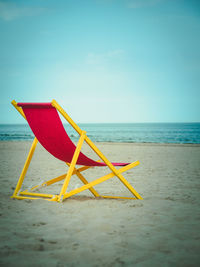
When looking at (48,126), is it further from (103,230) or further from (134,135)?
(134,135)

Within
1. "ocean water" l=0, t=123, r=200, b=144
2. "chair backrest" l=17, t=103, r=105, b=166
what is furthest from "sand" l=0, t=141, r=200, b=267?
"ocean water" l=0, t=123, r=200, b=144

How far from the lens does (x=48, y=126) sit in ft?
10.5

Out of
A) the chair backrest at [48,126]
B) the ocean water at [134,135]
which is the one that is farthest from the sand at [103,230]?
the ocean water at [134,135]

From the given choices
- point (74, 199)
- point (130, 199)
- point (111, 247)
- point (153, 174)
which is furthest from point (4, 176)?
point (111, 247)

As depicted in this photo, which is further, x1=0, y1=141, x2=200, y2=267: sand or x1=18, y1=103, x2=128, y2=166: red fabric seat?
x1=18, y1=103, x2=128, y2=166: red fabric seat

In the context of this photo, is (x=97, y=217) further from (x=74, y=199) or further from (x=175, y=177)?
(x=175, y=177)

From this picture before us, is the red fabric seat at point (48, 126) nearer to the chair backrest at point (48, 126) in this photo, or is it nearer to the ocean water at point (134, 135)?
the chair backrest at point (48, 126)

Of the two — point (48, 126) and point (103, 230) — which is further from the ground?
point (48, 126)

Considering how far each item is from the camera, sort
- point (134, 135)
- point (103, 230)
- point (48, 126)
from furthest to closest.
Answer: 1. point (134, 135)
2. point (48, 126)
3. point (103, 230)

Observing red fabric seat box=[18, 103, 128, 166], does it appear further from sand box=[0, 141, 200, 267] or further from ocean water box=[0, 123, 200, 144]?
ocean water box=[0, 123, 200, 144]

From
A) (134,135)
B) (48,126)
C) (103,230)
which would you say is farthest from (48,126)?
(134,135)

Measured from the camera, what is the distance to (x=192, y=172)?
5.97 metres

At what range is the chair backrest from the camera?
10.2ft

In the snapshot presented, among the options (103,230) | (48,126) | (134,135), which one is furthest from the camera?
(134,135)
